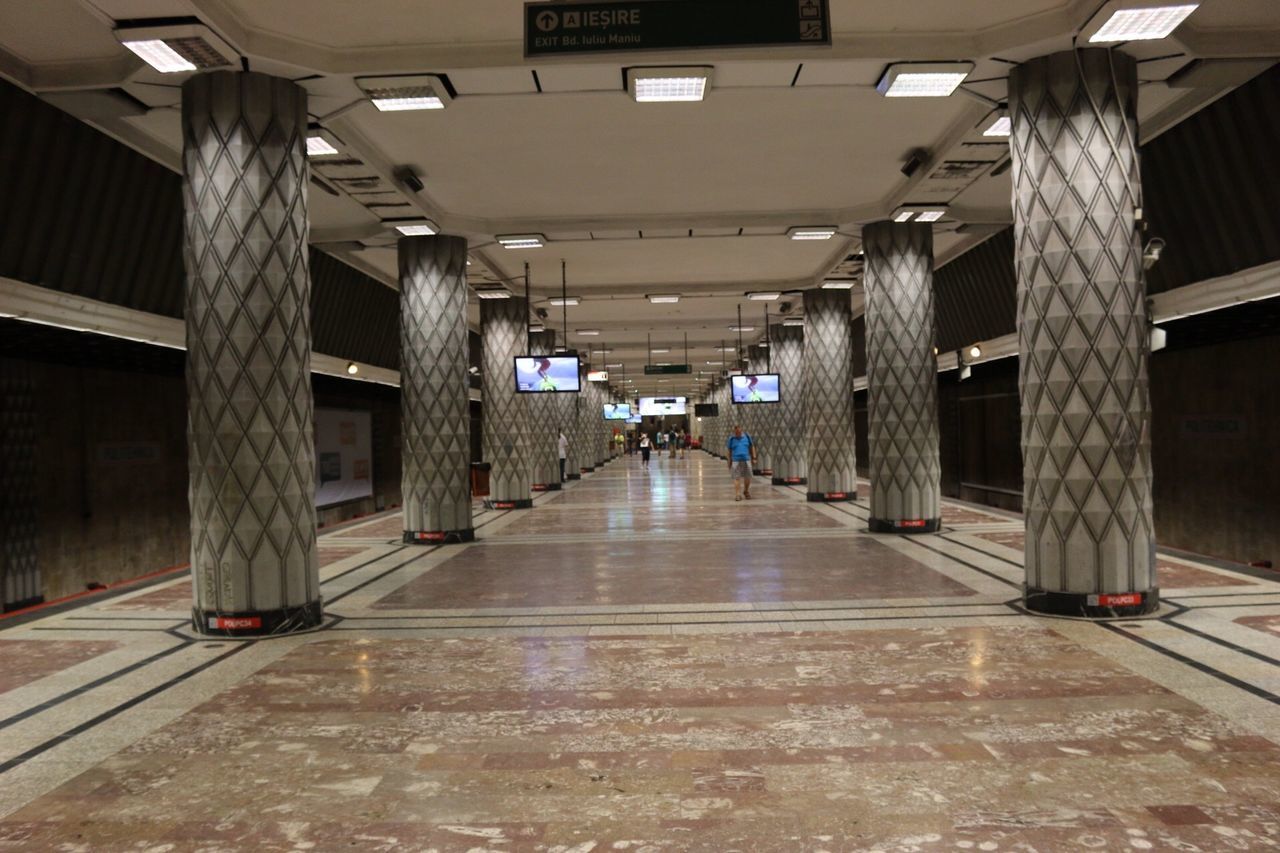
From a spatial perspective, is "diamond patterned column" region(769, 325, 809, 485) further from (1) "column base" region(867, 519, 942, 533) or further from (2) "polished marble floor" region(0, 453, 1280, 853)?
(2) "polished marble floor" region(0, 453, 1280, 853)

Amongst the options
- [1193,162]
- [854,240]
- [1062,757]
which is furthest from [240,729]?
[854,240]

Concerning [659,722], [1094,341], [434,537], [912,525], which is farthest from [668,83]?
[912,525]

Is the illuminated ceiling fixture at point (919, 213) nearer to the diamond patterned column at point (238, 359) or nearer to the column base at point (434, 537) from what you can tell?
the column base at point (434, 537)

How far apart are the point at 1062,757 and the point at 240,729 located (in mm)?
3945

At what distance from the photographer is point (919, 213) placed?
11953 millimetres

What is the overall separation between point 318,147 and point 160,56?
2.19 m

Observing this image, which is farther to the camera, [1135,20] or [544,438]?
[544,438]

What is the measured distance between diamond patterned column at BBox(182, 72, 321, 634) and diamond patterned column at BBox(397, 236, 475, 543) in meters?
5.42

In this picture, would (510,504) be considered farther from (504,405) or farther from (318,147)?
(318,147)

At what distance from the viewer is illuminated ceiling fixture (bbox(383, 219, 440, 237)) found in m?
11.8

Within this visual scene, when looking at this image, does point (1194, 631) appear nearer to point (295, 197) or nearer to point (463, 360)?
point (295, 197)

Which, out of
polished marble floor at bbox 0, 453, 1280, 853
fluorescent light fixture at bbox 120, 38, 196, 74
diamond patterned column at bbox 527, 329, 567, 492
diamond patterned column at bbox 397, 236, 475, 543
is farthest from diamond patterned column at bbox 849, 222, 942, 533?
diamond patterned column at bbox 527, 329, 567, 492

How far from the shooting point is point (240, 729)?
4.69 metres

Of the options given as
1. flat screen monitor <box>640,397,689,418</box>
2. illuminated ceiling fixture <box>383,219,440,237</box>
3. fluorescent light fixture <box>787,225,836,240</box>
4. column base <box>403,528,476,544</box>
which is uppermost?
fluorescent light fixture <box>787,225,836,240</box>
